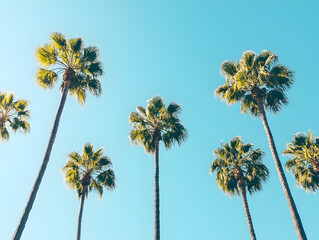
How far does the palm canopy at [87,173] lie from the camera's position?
2169cm

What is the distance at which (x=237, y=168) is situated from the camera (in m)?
22.6

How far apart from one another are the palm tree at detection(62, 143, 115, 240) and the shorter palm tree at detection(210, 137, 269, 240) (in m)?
8.88

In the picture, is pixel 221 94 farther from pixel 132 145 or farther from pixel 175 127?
pixel 132 145

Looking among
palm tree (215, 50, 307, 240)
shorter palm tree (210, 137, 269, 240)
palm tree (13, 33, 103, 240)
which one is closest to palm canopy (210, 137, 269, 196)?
shorter palm tree (210, 137, 269, 240)

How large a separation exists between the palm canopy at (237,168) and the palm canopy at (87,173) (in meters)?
8.89

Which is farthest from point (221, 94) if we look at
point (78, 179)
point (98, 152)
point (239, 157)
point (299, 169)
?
point (78, 179)

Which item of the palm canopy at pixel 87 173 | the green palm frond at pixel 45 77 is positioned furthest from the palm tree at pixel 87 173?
the green palm frond at pixel 45 77

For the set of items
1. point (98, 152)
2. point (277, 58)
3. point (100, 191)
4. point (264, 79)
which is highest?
point (277, 58)

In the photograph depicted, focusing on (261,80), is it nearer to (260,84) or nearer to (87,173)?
(260,84)

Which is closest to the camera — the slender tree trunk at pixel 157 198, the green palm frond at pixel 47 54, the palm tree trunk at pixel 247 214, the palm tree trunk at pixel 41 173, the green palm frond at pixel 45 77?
the palm tree trunk at pixel 41 173

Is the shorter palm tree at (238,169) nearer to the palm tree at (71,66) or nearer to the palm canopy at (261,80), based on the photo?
the palm canopy at (261,80)

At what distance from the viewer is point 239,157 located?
2328 cm

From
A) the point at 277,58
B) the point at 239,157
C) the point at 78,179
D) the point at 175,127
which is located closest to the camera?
the point at 277,58

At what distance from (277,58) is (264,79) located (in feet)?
6.61
